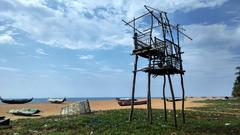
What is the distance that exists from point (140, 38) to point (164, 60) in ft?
8.38

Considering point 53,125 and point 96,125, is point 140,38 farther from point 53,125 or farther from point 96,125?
point 53,125

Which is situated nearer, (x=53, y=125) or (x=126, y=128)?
(x=126, y=128)

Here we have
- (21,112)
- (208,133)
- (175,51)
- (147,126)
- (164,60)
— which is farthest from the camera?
(21,112)

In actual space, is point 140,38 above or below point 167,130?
above

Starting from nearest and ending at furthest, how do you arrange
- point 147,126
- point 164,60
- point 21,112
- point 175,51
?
point 147,126 → point 164,60 → point 175,51 → point 21,112

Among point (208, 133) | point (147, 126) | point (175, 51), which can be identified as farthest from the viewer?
point (175, 51)

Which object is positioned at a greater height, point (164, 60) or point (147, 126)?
point (164, 60)

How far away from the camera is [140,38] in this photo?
24406 mm

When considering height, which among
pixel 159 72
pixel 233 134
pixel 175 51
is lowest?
pixel 233 134

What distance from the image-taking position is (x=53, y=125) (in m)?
22.3

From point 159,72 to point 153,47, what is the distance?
227cm

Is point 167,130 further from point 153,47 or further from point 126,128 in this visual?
point 153,47

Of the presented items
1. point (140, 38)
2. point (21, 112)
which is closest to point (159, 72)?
point (140, 38)

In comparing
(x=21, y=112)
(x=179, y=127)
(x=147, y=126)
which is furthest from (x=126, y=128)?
(x=21, y=112)
